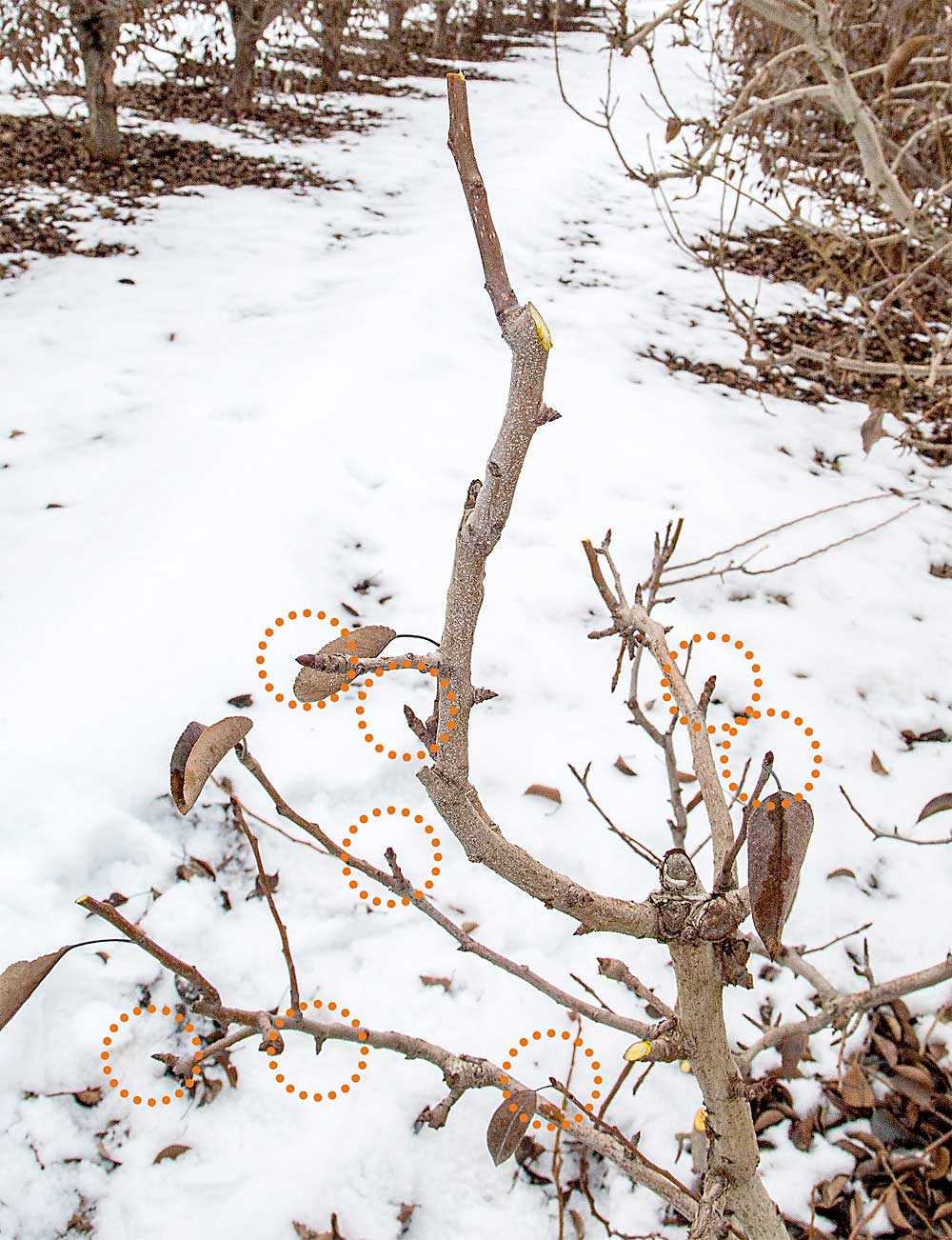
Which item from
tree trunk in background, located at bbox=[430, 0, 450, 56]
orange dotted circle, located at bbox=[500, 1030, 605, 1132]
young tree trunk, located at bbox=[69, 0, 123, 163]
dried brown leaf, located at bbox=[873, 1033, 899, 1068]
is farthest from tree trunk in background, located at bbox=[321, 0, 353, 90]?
dried brown leaf, located at bbox=[873, 1033, 899, 1068]

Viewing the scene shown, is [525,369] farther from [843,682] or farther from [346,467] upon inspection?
[346,467]

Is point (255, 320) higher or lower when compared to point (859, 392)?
higher

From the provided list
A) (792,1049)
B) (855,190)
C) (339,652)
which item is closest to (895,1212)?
(792,1049)

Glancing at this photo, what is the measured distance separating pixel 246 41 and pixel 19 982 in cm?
717

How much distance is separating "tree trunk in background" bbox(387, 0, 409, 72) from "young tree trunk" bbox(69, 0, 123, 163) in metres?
5.16

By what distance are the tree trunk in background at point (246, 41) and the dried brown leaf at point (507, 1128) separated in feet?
22.0

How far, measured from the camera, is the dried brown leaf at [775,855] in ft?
2.05

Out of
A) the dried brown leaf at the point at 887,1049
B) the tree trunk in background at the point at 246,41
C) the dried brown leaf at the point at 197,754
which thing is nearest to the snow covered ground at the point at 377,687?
the dried brown leaf at the point at 887,1049

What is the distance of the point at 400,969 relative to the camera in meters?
1.49

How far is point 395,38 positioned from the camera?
10008 millimetres

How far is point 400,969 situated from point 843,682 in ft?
4.00

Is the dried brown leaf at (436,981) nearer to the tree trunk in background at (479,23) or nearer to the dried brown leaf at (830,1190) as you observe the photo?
the dried brown leaf at (830,1190)

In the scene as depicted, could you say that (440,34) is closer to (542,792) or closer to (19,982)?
(542,792)

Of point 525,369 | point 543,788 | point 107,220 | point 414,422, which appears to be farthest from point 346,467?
→ point 107,220
